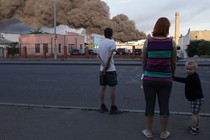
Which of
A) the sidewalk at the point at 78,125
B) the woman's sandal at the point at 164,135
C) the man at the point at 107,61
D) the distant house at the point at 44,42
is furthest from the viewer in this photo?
the distant house at the point at 44,42

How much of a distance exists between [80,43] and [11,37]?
18648mm

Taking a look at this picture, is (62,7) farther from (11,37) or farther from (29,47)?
(11,37)

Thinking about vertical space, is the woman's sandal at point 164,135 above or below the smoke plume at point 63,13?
below

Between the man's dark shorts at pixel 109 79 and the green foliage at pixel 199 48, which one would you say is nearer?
the man's dark shorts at pixel 109 79

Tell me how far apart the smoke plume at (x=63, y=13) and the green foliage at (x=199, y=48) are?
1492cm

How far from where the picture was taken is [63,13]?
2377 inches

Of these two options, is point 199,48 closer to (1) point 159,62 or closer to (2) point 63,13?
(2) point 63,13

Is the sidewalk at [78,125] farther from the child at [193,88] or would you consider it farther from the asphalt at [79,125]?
the child at [193,88]

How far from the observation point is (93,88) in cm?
1083

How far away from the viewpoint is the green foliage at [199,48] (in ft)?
175

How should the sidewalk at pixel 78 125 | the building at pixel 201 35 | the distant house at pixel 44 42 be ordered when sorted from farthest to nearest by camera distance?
1. the building at pixel 201 35
2. the distant house at pixel 44 42
3. the sidewalk at pixel 78 125

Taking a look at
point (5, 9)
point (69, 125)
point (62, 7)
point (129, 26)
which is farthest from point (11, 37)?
point (69, 125)

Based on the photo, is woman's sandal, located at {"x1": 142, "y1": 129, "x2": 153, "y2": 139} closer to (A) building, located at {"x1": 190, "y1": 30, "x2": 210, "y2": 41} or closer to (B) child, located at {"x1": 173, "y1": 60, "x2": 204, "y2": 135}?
(B) child, located at {"x1": 173, "y1": 60, "x2": 204, "y2": 135}

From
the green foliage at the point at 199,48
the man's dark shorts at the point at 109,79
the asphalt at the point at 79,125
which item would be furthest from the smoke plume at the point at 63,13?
the man's dark shorts at the point at 109,79
